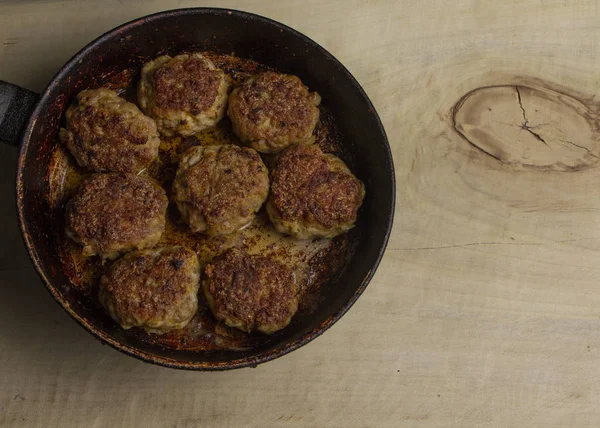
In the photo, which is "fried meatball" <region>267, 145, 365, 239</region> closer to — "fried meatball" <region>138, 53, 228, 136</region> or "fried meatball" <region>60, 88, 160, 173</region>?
"fried meatball" <region>138, 53, 228, 136</region>

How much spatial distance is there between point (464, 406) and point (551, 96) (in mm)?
1480

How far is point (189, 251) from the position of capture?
244cm

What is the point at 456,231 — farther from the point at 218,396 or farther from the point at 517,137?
the point at 218,396

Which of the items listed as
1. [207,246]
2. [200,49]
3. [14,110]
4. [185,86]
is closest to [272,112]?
[185,86]

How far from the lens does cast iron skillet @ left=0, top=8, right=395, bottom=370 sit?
7.31 ft

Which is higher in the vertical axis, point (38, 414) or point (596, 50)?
point (596, 50)

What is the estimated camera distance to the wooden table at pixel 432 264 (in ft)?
8.62

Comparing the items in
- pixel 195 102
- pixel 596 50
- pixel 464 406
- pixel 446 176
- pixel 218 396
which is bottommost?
pixel 464 406

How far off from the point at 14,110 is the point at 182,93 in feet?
2.08

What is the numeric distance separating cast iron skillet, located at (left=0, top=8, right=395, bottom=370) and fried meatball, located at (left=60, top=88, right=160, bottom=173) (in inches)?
3.9

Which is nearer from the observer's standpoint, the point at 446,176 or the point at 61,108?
the point at 61,108

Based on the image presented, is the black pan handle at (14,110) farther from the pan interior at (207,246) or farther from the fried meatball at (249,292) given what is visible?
the fried meatball at (249,292)

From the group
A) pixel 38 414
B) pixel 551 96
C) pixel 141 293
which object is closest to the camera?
pixel 141 293

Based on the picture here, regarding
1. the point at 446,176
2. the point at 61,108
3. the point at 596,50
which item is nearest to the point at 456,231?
the point at 446,176
